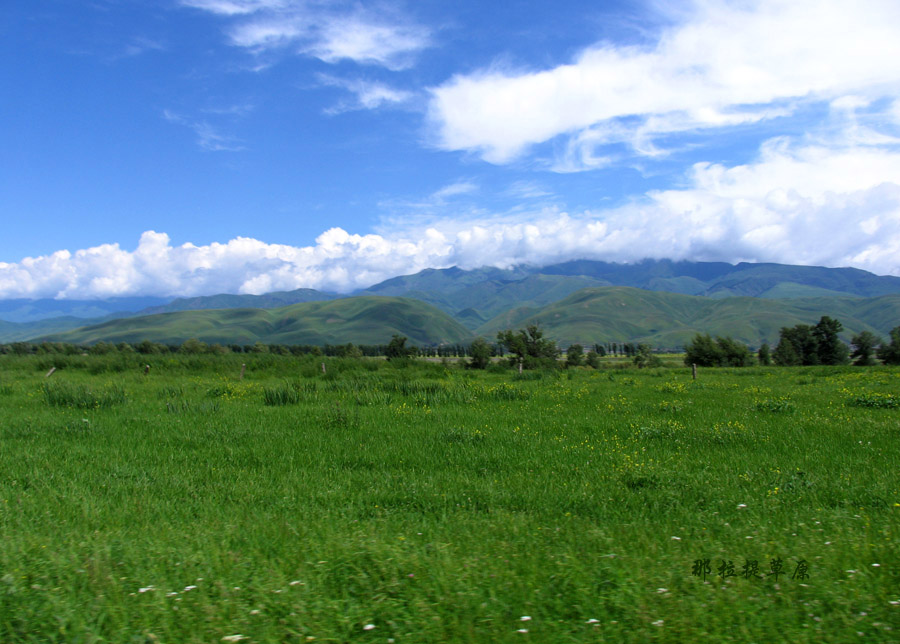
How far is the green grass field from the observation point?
4285 mm

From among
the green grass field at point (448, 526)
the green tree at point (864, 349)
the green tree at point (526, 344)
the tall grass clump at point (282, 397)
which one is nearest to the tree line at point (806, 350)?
the green tree at point (864, 349)

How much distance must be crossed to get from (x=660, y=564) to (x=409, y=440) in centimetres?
764

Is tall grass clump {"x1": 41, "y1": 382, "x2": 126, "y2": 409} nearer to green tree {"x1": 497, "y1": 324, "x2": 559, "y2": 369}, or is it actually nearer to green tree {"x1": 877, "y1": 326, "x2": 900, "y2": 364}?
green tree {"x1": 497, "y1": 324, "x2": 559, "y2": 369}

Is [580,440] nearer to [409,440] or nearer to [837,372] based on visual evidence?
[409,440]

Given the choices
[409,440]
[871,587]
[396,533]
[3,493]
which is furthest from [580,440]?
[3,493]

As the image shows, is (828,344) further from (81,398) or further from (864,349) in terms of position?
(81,398)

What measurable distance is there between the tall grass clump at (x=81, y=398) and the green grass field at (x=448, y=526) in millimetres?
2031

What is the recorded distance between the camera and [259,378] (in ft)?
112

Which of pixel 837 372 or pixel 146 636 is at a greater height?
pixel 146 636

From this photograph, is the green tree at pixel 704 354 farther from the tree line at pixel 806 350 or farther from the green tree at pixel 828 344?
the green tree at pixel 828 344

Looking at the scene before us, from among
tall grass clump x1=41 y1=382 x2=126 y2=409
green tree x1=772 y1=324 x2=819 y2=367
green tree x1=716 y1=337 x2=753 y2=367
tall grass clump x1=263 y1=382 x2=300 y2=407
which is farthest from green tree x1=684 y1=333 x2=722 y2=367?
tall grass clump x1=41 y1=382 x2=126 y2=409

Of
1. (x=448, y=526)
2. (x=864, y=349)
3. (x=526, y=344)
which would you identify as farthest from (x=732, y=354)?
(x=448, y=526)

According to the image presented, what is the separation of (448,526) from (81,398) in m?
16.7

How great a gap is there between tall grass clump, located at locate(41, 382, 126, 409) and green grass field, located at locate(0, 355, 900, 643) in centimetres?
203
